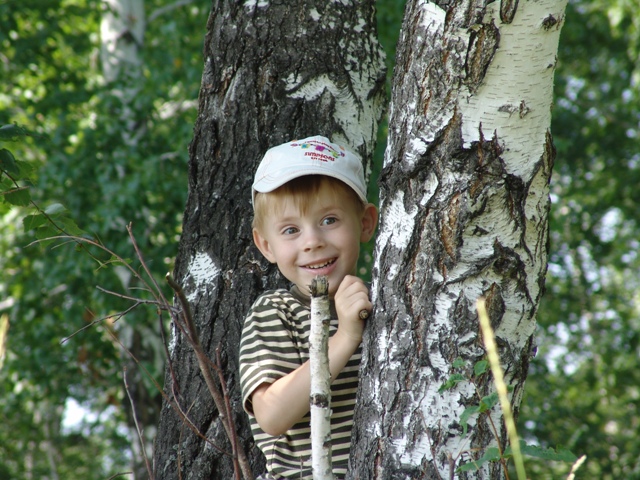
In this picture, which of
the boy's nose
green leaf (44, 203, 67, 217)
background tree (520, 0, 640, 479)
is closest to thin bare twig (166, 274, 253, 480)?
the boy's nose

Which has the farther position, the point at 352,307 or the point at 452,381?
the point at 352,307

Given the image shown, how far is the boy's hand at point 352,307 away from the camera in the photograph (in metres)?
2.03

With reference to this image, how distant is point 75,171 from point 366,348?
5.67m

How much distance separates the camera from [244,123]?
292 cm

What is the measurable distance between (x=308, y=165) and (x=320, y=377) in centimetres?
85

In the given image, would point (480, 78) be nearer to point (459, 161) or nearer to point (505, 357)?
point (459, 161)

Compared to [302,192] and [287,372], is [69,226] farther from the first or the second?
[287,372]

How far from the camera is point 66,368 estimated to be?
29.0 ft

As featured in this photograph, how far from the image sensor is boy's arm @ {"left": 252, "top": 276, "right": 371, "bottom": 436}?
2.06m

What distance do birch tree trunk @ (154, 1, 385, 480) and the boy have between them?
1.02ft

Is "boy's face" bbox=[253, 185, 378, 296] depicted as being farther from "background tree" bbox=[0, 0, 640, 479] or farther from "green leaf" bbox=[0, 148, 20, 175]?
"green leaf" bbox=[0, 148, 20, 175]

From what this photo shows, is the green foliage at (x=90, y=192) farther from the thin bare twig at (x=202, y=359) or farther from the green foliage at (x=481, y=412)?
the green foliage at (x=481, y=412)

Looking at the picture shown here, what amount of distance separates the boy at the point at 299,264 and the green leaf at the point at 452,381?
0.60 meters

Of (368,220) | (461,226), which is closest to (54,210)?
(368,220)
